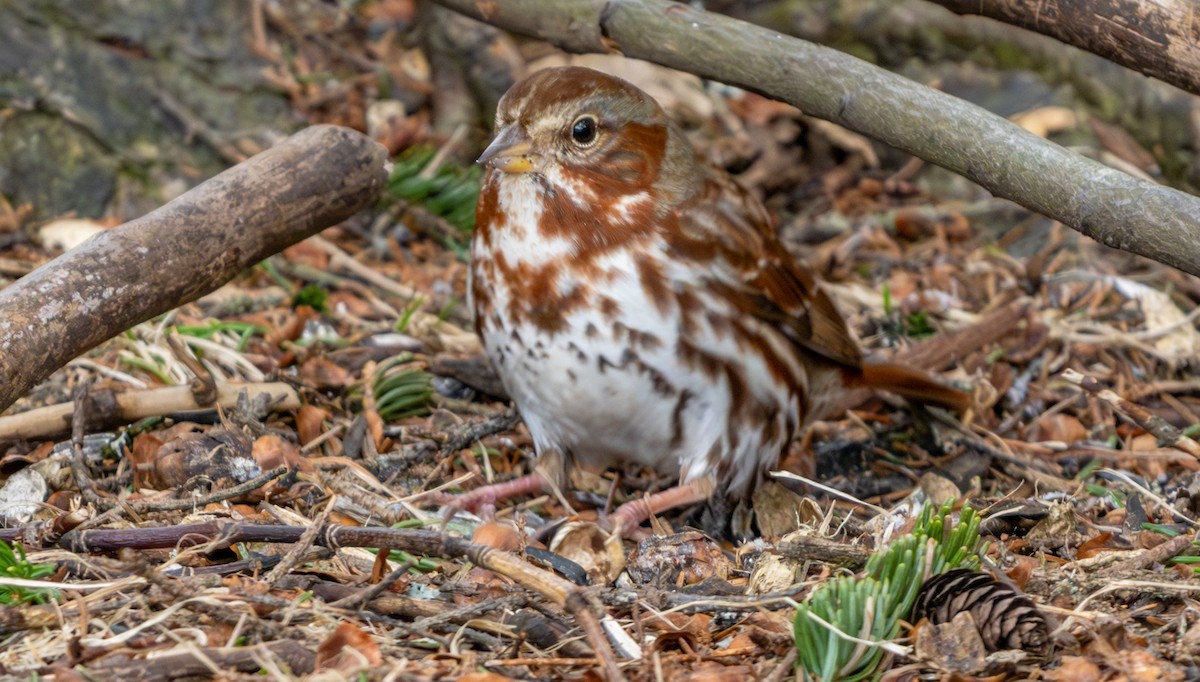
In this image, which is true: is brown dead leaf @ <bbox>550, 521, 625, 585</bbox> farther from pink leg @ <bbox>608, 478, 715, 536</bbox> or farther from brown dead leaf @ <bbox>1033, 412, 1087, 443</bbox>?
brown dead leaf @ <bbox>1033, 412, 1087, 443</bbox>

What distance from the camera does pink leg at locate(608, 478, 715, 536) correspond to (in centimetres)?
389

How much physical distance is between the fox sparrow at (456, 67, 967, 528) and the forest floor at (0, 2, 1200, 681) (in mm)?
233

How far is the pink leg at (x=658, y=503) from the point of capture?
3893mm

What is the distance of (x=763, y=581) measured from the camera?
307 centimetres

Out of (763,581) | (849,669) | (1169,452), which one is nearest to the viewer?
(849,669)

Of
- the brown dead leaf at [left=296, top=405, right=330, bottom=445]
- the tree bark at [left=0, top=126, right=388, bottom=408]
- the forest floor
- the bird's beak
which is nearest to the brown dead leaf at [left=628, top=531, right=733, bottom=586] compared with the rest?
the forest floor

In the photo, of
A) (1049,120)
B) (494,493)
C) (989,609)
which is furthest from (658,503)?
(1049,120)

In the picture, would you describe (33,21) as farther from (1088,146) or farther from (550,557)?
(1088,146)

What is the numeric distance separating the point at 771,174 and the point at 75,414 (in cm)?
358

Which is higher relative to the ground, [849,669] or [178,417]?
[849,669]

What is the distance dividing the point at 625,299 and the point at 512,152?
50 centimetres

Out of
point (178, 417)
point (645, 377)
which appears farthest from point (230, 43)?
point (645, 377)

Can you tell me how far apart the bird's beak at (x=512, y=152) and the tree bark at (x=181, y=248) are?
1.28 feet

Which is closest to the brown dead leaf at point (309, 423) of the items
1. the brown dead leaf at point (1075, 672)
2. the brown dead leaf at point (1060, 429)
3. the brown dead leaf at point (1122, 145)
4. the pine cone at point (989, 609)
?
the pine cone at point (989, 609)
